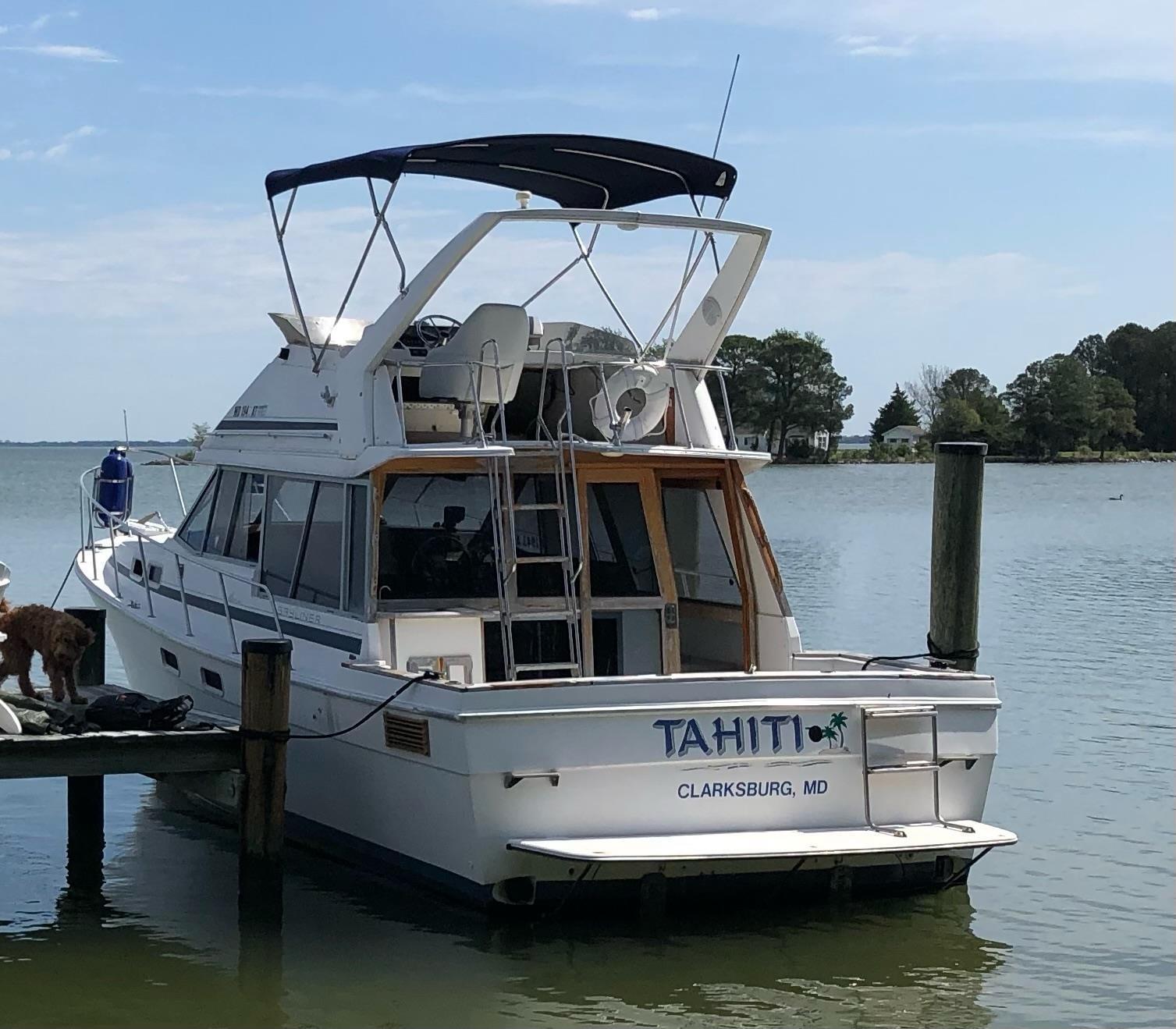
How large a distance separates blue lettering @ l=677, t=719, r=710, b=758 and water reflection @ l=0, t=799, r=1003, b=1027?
1.14 meters

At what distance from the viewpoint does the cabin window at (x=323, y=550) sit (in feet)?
33.9

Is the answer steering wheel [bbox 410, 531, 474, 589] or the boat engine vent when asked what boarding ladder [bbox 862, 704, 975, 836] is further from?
steering wheel [bbox 410, 531, 474, 589]

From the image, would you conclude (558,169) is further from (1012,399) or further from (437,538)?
(1012,399)

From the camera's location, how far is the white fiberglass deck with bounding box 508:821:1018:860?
846cm

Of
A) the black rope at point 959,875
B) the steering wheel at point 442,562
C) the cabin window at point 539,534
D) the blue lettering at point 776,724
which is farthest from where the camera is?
the cabin window at point 539,534

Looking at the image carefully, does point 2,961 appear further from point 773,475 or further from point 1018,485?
point 773,475

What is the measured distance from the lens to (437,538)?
1015 cm

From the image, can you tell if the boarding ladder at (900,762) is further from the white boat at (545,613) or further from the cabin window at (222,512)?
the cabin window at (222,512)

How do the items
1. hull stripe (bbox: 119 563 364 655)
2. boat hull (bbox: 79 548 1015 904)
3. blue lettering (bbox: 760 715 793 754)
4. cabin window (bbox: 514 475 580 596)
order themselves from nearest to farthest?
boat hull (bbox: 79 548 1015 904), blue lettering (bbox: 760 715 793 754), hull stripe (bbox: 119 563 364 655), cabin window (bbox: 514 475 580 596)

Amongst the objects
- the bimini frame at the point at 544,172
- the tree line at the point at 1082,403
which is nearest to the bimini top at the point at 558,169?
the bimini frame at the point at 544,172

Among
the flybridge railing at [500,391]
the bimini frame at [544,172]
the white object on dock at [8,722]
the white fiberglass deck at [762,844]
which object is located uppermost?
the bimini frame at [544,172]

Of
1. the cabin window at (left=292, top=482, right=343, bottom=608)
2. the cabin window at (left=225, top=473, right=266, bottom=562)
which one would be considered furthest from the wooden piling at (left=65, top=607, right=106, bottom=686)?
the cabin window at (left=292, top=482, right=343, bottom=608)

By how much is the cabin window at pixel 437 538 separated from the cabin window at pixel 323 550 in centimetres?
39

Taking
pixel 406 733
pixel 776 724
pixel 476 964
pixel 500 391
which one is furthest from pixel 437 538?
pixel 476 964
